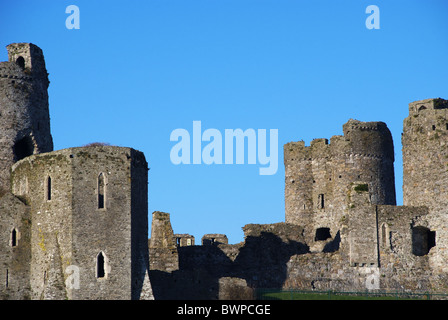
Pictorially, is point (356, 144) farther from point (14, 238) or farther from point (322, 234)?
point (14, 238)

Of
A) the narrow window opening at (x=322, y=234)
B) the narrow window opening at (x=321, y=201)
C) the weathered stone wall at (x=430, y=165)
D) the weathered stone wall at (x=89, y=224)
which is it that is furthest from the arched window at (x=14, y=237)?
the narrow window opening at (x=321, y=201)

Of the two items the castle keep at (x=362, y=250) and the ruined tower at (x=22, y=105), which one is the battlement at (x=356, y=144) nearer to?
the castle keep at (x=362, y=250)

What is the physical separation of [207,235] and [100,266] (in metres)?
25.8

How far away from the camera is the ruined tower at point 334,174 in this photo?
253 feet

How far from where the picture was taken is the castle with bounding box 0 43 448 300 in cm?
5591

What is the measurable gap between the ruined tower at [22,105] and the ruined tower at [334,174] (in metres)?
19.9

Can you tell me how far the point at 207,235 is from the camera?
8094 centimetres

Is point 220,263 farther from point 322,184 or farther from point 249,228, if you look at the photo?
point 322,184

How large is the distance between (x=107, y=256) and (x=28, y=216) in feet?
16.8

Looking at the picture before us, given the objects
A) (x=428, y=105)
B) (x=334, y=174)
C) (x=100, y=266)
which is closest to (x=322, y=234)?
(x=334, y=174)

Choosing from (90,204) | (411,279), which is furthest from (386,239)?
(90,204)

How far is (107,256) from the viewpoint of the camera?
55625 millimetres

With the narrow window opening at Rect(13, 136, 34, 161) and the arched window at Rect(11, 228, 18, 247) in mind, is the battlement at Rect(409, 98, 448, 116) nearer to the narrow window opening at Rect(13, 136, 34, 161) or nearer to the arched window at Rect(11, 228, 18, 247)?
the narrow window opening at Rect(13, 136, 34, 161)

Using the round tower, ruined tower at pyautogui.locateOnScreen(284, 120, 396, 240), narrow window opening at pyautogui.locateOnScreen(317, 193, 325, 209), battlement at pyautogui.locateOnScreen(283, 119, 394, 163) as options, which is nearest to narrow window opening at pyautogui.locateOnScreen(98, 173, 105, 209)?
ruined tower at pyautogui.locateOnScreen(284, 120, 396, 240)
